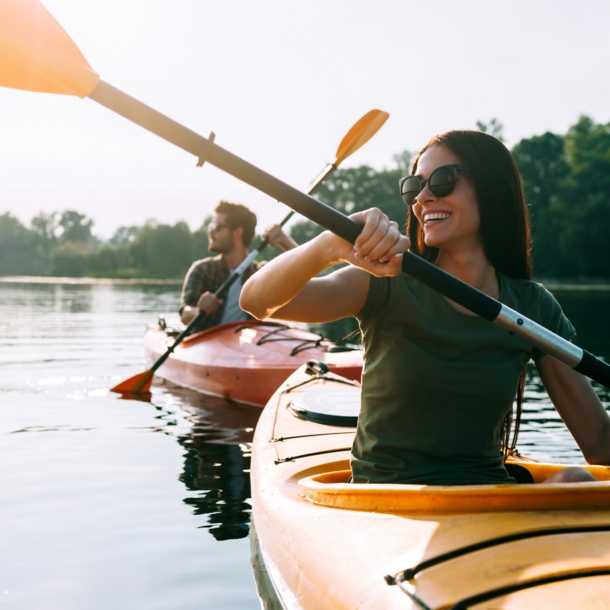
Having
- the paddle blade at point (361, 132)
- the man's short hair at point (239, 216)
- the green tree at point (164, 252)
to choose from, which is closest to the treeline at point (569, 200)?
the green tree at point (164, 252)

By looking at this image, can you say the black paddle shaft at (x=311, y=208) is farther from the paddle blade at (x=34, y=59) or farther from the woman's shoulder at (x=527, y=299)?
the woman's shoulder at (x=527, y=299)

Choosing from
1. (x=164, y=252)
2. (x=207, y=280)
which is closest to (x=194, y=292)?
(x=207, y=280)

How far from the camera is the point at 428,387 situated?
2.09 meters

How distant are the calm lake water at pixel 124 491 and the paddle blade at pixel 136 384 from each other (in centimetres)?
15

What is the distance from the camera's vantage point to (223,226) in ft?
24.7

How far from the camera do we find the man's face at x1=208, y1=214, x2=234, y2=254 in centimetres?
754

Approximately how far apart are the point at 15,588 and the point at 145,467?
→ 1924 mm

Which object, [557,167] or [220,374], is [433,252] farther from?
[557,167]

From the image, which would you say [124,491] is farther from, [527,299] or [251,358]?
[527,299]

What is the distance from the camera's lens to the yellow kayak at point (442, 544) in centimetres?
160

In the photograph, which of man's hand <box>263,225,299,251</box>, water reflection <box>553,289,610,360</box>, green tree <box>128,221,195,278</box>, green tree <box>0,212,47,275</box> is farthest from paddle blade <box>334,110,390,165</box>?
green tree <box>0,212,47,275</box>

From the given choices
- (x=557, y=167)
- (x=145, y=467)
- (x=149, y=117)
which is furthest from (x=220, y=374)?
(x=557, y=167)

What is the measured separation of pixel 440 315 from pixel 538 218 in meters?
59.4

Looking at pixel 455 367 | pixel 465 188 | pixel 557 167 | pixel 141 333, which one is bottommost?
pixel 141 333
